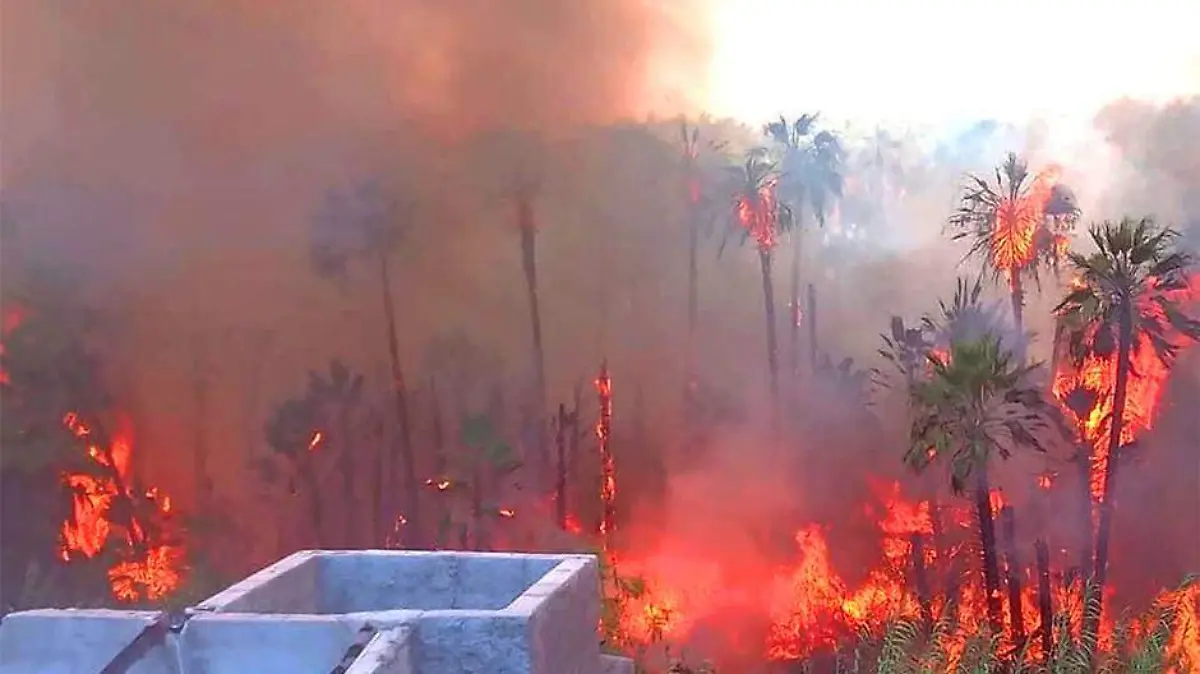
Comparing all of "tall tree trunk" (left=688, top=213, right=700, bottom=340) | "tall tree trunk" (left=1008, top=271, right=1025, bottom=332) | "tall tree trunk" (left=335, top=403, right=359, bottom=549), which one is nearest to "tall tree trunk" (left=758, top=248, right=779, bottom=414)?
"tall tree trunk" (left=688, top=213, right=700, bottom=340)

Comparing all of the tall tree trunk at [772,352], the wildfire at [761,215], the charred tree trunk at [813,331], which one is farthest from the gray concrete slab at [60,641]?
the wildfire at [761,215]

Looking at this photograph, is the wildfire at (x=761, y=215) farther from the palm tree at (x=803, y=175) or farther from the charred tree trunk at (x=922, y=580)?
the charred tree trunk at (x=922, y=580)

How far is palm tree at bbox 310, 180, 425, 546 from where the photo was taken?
448 inches

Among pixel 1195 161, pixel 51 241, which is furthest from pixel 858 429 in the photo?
pixel 51 241

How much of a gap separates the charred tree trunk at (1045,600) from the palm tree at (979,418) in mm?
308

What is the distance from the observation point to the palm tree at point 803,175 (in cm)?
1059

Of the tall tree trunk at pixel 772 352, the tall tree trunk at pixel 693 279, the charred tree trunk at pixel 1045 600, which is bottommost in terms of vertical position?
the charred tree trunk at pixel 1045 600

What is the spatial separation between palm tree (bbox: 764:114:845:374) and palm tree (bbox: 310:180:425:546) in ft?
11.3

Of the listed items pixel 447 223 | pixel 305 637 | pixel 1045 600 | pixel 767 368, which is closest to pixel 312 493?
pixel 447 223

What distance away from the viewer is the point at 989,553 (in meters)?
9.73

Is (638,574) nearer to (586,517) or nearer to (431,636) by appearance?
(586,517)

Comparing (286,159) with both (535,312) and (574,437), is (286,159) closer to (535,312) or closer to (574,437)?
(535,312)

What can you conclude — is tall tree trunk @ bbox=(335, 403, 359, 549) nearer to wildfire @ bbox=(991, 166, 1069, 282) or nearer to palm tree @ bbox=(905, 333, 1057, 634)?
palm tree @ bbox=(905, 333, 1057, 634)

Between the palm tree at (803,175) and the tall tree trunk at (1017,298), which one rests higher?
the palm tree at (803,175)
